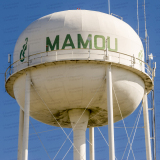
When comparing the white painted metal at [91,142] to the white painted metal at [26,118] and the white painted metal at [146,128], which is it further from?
the white painted metal at [26,118]

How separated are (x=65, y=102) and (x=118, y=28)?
4.14m

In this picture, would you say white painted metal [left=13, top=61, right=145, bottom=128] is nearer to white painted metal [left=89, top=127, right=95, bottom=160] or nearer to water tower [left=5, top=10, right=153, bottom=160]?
water tower [left=5, top=10, right=153, bottom=160]

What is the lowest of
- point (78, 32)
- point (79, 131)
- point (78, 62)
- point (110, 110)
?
point (79, 131)

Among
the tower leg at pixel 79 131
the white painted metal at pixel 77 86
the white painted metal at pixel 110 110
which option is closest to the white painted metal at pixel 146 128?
the white painted metal at pixel 77 86

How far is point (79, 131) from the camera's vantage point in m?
23.3

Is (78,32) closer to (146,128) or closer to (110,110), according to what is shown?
(110,110)

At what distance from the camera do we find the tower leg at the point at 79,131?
2294 cm

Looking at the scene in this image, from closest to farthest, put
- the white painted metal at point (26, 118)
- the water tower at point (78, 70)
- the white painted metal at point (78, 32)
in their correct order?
the white painted metal at point (26, 118), the water tower at point (78, 70), the white painted metal at point (78, 32)

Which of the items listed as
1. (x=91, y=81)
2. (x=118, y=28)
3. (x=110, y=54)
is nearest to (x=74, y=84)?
(x=91, y=81)

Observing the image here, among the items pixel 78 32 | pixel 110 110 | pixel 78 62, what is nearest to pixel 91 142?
pixel 110 110

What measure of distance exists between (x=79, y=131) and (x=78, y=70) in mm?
3585

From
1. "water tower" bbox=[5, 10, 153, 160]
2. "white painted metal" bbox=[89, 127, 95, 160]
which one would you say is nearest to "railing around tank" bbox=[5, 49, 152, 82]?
"water tower" bbox=[5, 10, 153, 160]

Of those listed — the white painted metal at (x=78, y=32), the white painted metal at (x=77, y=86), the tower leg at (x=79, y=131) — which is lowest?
the tower leg at (x=79, y=131)

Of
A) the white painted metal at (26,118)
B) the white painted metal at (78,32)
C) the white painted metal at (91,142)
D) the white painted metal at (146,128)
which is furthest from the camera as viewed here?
the white painted metal at (91,142)
